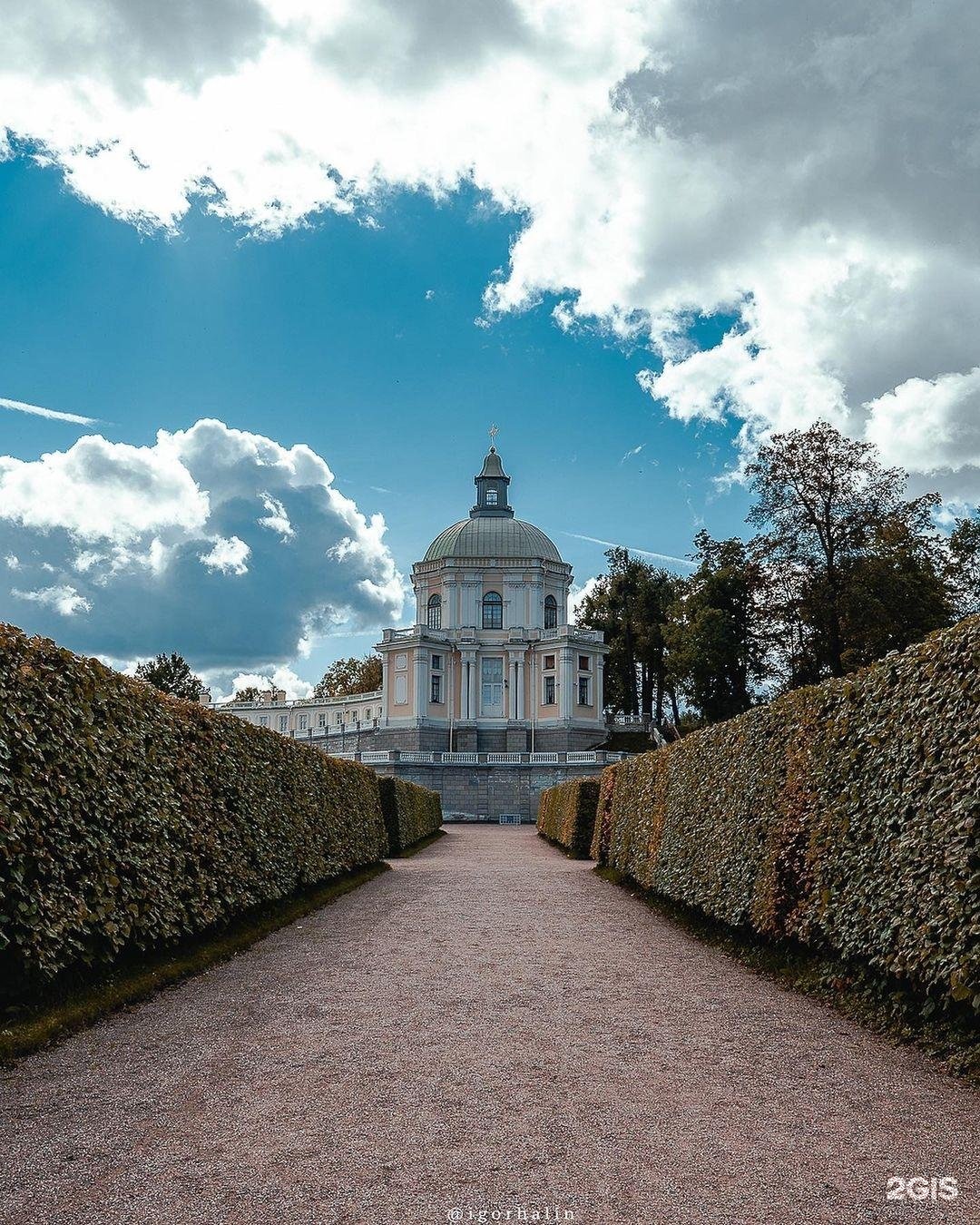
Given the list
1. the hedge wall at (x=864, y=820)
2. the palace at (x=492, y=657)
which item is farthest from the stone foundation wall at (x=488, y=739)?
the hedge wall at (x=864, y=820)

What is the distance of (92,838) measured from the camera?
7840 millimetres

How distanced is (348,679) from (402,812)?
69.7 m

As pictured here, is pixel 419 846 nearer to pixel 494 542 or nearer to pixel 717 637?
pixel 717 637

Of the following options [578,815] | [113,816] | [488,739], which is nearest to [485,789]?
[488,739]

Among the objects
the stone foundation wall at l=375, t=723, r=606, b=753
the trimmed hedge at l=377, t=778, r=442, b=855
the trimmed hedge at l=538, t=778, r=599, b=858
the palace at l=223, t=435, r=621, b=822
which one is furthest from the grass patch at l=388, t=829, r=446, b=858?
the stone foundation wall at l=375, t=723, r=606, b=753

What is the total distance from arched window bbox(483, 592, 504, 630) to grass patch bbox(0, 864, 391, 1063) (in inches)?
2509

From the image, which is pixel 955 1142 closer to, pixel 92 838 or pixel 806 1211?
pixel 806 1211

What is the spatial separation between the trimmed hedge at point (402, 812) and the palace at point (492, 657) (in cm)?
3379

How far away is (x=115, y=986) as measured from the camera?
7535mm

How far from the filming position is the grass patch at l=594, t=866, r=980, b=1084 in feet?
19.3

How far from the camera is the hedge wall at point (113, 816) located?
270 inches

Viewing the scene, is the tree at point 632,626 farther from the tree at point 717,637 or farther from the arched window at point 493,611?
the tree at point 717,637

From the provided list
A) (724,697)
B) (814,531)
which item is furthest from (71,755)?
(724,697)

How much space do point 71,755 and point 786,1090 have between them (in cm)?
557
